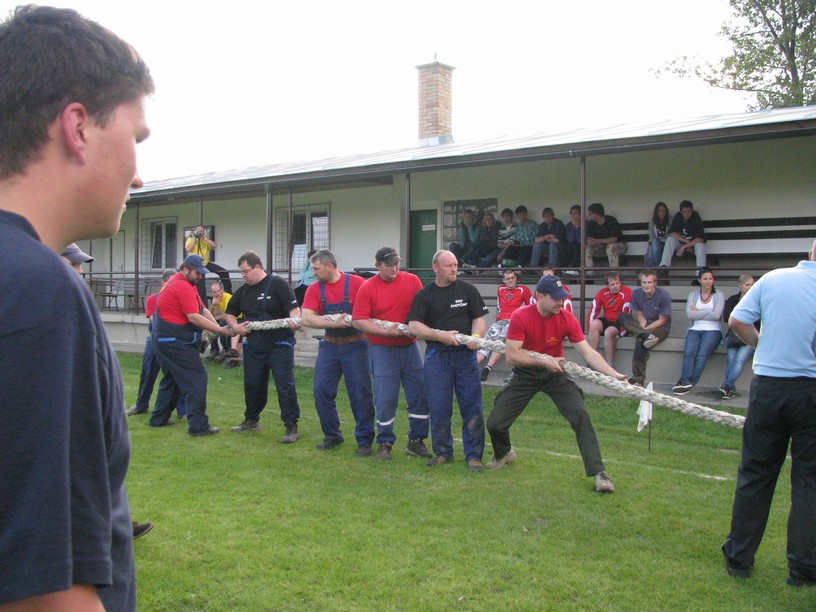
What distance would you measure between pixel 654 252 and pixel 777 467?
375 inches

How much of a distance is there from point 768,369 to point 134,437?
7.53m

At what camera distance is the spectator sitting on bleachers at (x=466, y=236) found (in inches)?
643

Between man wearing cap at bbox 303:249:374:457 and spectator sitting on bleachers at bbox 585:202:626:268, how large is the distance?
720cm

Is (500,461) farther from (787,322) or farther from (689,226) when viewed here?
(689,226)

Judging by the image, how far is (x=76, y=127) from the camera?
4.04ft

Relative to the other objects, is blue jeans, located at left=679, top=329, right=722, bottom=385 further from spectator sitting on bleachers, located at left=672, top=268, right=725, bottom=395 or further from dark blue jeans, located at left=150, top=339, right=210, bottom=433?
dark blue jeans, located at left=150, top=339, right=210, bottom=433

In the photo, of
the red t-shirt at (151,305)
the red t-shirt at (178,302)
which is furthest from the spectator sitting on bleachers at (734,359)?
the red t-shirt at (151,305)

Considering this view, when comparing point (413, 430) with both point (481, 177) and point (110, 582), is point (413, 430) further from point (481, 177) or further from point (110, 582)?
point (481, 177)

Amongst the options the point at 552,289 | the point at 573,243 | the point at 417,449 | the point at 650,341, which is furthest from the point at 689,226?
the point at 417,449

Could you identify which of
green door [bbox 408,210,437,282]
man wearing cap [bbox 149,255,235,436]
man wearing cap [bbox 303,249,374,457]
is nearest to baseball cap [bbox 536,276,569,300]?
man wearing cap [bbox 303,249,374,457]

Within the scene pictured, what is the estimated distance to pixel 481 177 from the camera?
55.8 ft

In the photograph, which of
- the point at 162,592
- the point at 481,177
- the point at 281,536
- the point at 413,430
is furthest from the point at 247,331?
the point at 481,177

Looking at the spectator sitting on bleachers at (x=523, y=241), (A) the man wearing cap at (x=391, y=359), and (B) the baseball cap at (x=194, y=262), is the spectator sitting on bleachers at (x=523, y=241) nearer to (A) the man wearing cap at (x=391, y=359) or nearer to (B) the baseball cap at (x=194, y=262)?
(A) the man wearing cap at (x=391, y=359)

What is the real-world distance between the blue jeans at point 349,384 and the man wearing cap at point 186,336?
1.60 m
